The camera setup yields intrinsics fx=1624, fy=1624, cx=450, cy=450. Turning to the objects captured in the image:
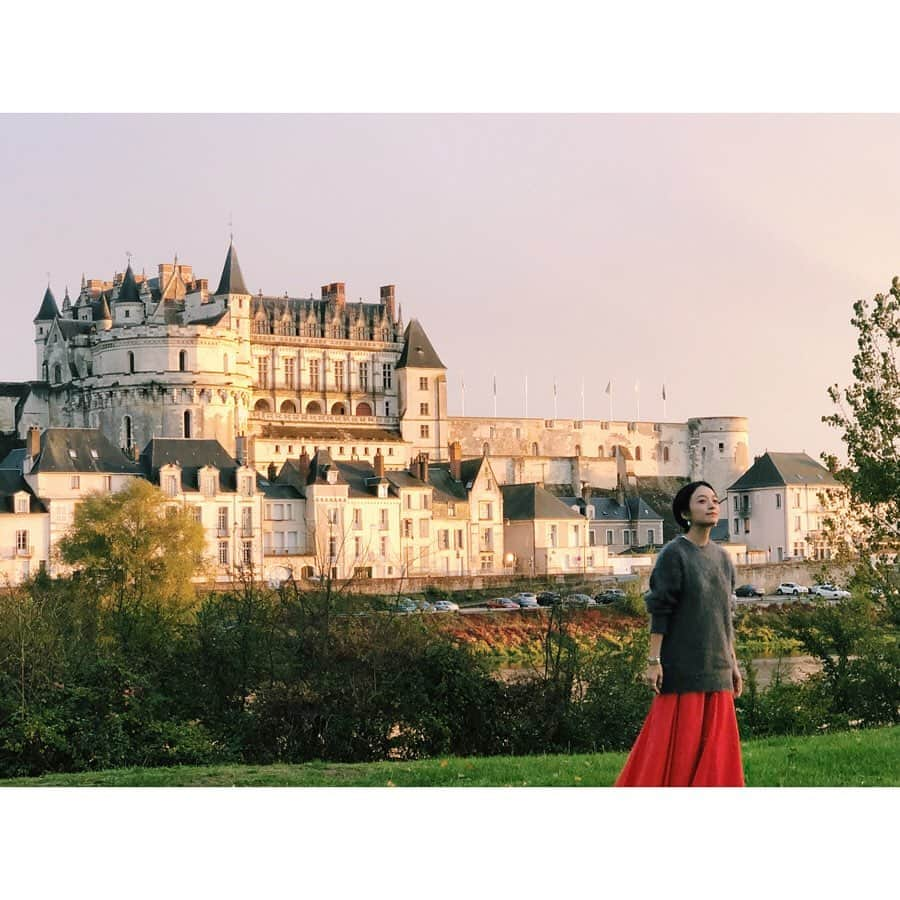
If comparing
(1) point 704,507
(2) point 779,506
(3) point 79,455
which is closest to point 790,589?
(2) point 779,506

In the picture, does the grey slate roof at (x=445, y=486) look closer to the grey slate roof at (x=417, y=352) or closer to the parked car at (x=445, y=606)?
the parked car at (x=445, y=606)

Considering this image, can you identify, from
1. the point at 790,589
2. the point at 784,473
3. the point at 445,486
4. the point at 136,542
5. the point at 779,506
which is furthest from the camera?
the point at 784,473

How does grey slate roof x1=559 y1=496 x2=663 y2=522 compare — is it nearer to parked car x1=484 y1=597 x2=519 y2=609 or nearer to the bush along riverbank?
parked car x1=484 y1=597 x2=519 y2=609

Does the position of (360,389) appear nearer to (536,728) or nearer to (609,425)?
(609,425)

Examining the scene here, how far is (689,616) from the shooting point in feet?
22.6

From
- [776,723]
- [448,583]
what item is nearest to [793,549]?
[448,583]

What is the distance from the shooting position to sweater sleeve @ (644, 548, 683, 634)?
685 cm

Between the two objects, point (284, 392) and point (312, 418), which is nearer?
point (312, 418)

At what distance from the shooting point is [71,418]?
2151 inches

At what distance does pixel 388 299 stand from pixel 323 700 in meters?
54.5

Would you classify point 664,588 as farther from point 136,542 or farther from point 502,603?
point 502,603

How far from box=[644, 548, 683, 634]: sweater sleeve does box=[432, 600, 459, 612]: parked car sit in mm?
29905

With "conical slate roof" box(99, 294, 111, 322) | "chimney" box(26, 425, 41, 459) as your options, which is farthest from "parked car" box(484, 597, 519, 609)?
"conical slate roof" box(99, 294, 111, 322)

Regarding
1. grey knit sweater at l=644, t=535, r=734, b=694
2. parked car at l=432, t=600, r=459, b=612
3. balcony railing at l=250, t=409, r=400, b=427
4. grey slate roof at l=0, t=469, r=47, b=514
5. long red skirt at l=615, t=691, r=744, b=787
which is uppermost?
balcony railing at l=250, t=409, r=400, b=427
